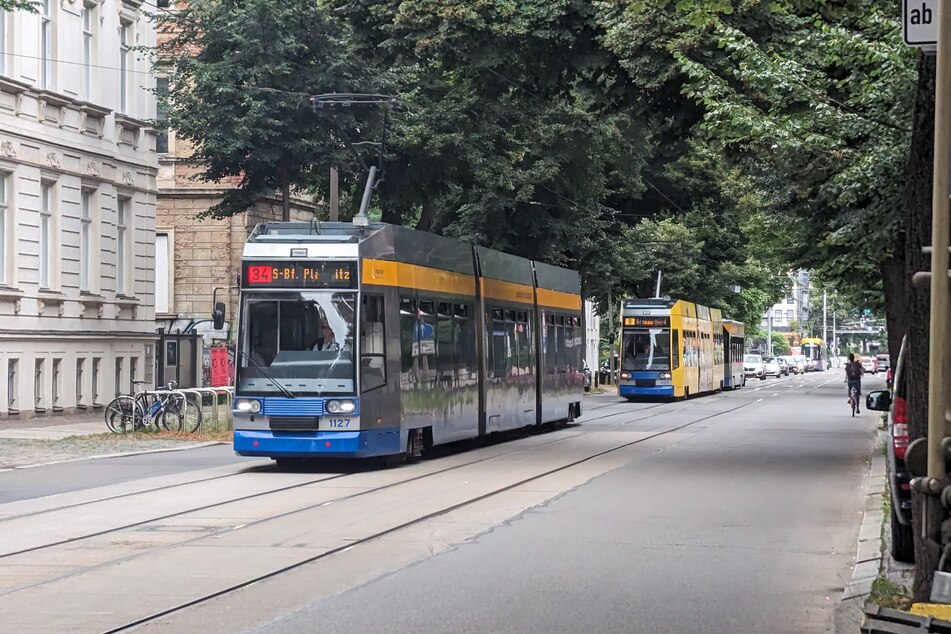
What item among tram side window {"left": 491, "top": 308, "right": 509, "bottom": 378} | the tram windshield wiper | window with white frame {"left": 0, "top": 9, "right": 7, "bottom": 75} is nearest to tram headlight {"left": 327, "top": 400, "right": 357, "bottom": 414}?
the tram windshield wiper

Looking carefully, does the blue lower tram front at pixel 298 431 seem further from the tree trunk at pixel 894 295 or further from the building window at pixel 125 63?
the building window at pixel 125 63

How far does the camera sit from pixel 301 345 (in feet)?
62.0

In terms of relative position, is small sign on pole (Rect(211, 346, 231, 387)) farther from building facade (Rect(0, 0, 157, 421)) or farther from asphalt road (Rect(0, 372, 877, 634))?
asphalt road (Rect(0, 372, 877, 634))

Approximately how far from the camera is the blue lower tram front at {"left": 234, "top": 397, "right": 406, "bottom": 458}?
18.6 meters

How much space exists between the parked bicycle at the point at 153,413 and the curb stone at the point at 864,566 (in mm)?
13896

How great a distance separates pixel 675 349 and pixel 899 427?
3895cm

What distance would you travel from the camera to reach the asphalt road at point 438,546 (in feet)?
29.2

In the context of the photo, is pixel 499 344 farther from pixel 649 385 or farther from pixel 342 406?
pixel 649 385

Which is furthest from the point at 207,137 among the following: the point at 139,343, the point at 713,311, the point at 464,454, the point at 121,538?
the point at 713,311

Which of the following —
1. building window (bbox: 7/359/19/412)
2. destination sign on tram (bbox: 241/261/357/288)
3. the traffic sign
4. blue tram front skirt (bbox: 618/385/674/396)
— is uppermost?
the traffic sign

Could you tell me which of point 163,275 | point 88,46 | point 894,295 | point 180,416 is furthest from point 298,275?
point 163,275

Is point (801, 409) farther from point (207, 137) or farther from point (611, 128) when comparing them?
point (207, 137)

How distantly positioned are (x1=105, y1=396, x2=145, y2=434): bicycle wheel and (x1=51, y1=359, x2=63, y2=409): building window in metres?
5.66

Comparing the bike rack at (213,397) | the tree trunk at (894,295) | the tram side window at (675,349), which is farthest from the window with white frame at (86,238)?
the tram side window at (675,349)
